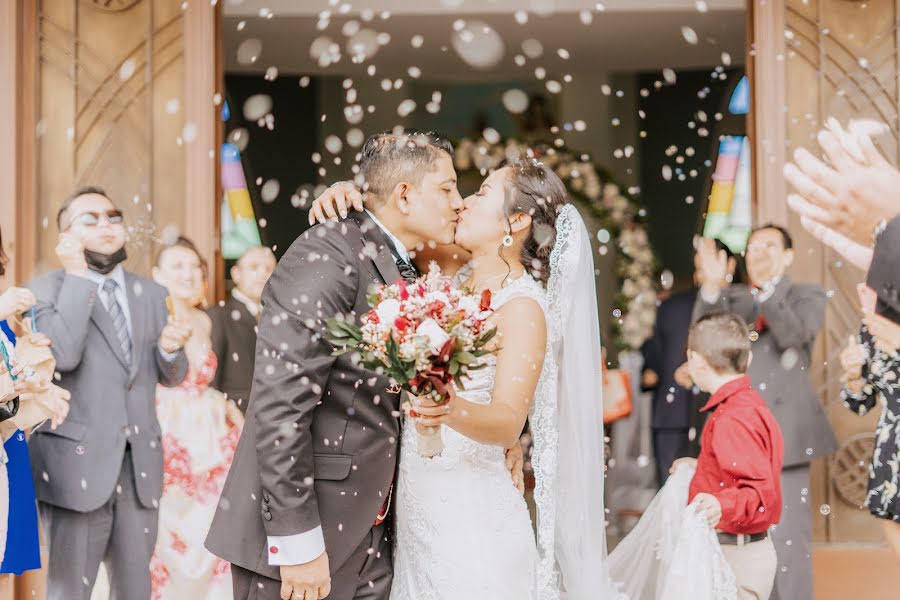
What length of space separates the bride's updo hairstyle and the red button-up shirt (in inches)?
40.7

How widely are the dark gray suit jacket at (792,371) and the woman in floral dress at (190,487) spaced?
2.56 m

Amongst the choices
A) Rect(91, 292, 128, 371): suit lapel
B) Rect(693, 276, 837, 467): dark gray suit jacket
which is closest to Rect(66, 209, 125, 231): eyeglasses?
Rect(91, 292, 128, 371): suit lapel

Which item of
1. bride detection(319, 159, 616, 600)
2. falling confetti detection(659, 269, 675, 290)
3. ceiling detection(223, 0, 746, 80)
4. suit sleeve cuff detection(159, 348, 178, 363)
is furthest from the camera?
falling confetti detection(659, 269, 675, 290)

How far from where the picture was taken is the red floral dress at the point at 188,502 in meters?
4.79

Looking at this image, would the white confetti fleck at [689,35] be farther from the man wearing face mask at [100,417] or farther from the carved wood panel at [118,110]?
the man wearing face mask at [100,417]

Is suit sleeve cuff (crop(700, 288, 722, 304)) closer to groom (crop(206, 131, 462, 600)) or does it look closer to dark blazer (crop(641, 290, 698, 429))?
dark blazer (crop(641, 290, 698, 429))

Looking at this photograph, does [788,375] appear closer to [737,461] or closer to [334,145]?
[737,461]

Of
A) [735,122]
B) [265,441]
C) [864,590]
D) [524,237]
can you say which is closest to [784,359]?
[864,590]

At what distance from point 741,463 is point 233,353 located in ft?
8.92

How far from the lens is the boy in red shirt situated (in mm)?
3516

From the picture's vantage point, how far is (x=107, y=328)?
419cm

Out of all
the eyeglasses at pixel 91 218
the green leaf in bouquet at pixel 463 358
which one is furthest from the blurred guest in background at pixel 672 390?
the green leaf in bouquet at pixel 463 358

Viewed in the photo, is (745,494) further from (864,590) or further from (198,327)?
(198,327)

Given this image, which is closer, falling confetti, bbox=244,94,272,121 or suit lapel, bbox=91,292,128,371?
suit lapel, bbox=91,292,128,371
